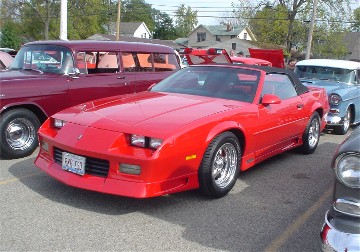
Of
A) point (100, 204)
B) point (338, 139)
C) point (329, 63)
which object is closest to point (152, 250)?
point (100, 204)

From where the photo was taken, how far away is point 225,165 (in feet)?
14.3

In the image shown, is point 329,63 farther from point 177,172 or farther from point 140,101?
point 177,172

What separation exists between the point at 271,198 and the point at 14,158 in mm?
3567

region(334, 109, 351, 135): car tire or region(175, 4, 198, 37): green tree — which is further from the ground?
region(175, 4, 198, 37): green tree

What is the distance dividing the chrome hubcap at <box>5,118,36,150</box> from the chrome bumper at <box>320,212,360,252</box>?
14.5ft

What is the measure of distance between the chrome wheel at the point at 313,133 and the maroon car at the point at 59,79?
9.76ft

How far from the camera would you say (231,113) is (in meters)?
4.36

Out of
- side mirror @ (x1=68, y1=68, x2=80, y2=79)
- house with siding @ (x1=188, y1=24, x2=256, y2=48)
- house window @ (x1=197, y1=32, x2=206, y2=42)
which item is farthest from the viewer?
house window @ (x1=197, y1=32, x2=206, y2=42)

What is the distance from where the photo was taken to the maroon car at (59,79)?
548cm

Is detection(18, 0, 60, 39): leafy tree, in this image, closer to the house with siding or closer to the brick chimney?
the house with siding

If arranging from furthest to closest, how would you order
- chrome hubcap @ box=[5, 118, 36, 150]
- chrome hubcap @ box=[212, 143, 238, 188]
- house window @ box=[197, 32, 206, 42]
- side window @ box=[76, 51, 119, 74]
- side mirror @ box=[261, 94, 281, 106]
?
house window @ box=[197, 32, 206, 42] → side window @ box=[76, 51, 119, 74] → chrome hubcap @ box=[5, 118, 36, 150] → side mirror @ box=[261, 94, 281, 106] → chrome hubcap @ box=[212, 143, 238, 188]

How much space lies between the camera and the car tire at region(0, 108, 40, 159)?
5387 millimetres

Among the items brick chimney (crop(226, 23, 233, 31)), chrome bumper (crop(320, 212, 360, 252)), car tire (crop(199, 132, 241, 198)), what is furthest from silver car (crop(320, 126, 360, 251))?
brick chimney (crop(226, 23, 233, 31))

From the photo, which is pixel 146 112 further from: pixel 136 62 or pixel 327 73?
pixel 327 73
